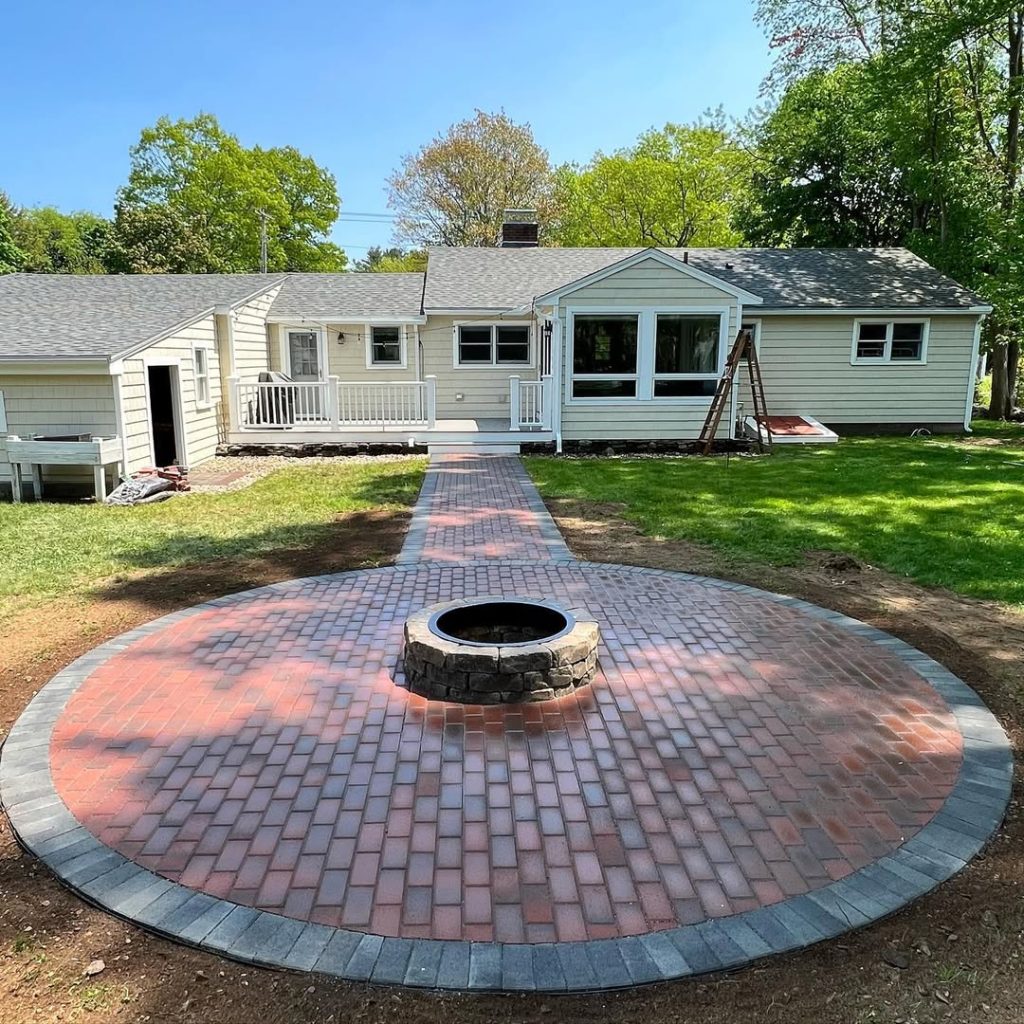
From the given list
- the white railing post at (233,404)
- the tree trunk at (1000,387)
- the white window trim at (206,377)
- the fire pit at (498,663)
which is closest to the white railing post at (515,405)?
the white railing post at (233,404)

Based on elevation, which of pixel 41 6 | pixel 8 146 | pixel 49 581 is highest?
pixel 8 146

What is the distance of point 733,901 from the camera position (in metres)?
2.73

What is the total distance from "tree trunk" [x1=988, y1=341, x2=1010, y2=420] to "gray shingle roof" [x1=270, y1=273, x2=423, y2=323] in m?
16.0

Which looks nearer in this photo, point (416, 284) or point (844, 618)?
point (844, 618)

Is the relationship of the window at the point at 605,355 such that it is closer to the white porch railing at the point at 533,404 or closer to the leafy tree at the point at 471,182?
the white porch railing at the point at 533,404

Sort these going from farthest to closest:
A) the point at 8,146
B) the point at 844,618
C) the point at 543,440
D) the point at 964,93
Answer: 1. the point at 8,146
2. the point at 964,93
3. the point at 543,440
4. the point at 844,618

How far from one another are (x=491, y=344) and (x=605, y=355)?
13.3ft

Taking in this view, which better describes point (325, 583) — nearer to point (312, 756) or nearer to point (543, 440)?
point (312, 756)

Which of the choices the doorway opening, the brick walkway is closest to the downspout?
the brick walkway

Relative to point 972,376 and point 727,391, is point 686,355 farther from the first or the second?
point 972,376

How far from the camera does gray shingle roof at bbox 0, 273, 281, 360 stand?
37.0ft

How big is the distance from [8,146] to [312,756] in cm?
4514

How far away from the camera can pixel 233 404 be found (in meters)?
15.3

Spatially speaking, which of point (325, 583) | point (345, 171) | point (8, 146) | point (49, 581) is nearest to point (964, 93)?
point (325, 583)
